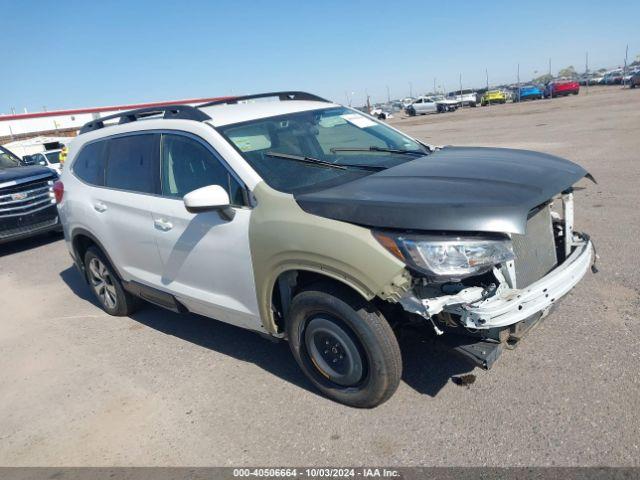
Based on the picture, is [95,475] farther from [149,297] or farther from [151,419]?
[149,297]

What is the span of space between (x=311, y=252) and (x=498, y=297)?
1.07 m

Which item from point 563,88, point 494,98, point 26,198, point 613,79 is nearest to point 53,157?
point 26,198

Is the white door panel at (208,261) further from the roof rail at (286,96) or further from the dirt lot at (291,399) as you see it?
the roof rail at (286,96)

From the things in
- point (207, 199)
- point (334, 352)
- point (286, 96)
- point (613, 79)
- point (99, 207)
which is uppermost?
point (286, 96)

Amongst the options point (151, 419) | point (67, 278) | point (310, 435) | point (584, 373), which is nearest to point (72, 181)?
point (67, 278)

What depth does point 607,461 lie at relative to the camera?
2582 millimetres

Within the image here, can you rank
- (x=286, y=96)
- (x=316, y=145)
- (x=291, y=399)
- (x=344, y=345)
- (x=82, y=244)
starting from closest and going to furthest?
(x=344, y=345) → (x=291, y=399) → (x=316, y=145) → (x=286, y=96) → (x=82, y=244)

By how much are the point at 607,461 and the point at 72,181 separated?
5177mm

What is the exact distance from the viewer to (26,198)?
27.8 ft

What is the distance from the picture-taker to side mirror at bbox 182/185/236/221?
318 cm

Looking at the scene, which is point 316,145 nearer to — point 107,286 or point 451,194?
point 451,194

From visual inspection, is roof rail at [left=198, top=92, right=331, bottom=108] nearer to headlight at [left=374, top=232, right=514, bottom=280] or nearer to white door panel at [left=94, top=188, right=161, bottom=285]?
white door panel at [left=94, top=188, right=161, bottom=285]

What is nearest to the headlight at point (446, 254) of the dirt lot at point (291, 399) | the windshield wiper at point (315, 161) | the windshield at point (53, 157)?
the dirt lot at point (291, 399)

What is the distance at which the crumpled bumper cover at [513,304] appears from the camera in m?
2.62
